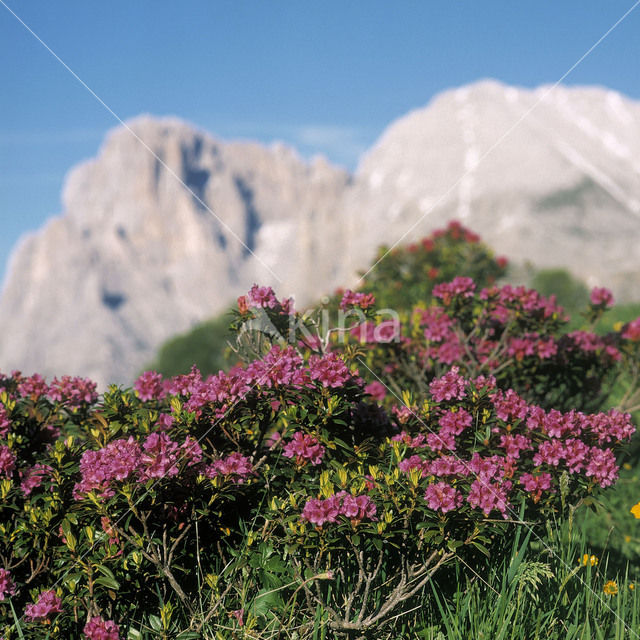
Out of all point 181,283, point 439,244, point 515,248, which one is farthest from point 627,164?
point 439,244

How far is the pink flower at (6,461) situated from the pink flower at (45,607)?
0.65 m

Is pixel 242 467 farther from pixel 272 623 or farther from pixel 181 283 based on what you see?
pixel 181 283

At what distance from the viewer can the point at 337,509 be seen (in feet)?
8.14

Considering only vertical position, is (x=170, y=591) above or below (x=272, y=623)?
above

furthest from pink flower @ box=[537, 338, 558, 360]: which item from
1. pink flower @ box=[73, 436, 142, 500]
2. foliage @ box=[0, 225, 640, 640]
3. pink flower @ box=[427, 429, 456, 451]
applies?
pink flower @ box=[73, 436, 142, 500]

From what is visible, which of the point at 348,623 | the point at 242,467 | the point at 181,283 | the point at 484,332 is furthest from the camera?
the point at 181,283

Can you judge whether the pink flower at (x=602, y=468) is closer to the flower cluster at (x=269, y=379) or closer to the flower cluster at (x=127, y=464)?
the flower cluster at (x=269, y=379)

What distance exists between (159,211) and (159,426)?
197 metres

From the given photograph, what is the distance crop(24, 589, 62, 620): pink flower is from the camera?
258 centimetres

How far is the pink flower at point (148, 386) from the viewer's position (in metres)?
3.55

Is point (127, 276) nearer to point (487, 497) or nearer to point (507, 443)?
point (507, 443)

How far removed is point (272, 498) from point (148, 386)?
3.59ft

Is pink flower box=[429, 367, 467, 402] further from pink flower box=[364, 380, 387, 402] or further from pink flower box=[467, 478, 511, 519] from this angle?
pink flower box=[364, 380, 387, 402]

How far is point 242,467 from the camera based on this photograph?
9.35 ft
